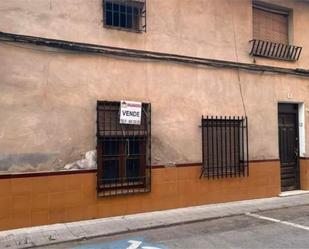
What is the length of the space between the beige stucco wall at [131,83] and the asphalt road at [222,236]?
1622mm

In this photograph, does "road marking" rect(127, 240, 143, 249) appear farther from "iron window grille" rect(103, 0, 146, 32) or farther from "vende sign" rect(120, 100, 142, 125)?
"iron window grille" rect(103, 0, 146, 32)

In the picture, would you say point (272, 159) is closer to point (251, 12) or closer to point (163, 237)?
point (251, 12)

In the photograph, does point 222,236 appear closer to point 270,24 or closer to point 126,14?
point 126,14

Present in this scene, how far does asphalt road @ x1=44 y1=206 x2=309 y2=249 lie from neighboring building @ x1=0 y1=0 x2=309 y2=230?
3.70 feet

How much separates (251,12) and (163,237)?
5930 millimetres

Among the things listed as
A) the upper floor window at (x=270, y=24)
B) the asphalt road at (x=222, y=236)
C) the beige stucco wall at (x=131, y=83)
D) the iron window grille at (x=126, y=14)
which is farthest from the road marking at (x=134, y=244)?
the upper floor window at (x=270, y=24)

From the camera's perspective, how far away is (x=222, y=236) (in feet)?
20.0

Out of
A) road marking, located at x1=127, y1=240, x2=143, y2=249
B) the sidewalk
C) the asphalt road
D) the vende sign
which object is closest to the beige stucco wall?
the vende sign

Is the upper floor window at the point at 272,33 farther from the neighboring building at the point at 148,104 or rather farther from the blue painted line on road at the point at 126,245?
the blue painted line on road at the point at 126,245

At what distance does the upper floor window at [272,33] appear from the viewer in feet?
30.6

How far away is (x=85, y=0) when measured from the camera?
7133 mm

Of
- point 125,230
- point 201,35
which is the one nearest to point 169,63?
point 201,35

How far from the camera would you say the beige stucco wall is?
6.47 meters

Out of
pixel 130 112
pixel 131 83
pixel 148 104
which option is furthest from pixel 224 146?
pixel 131 83
